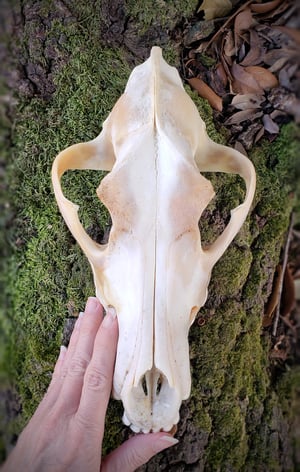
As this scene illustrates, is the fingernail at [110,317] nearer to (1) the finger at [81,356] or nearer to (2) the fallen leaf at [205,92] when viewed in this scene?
(1) the finger at [81,356]

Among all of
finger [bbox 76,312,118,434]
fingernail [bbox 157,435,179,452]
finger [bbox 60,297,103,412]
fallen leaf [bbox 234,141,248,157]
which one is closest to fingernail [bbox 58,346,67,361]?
finger [bbox 60,297,103,412]

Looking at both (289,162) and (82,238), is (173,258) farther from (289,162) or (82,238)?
(289,162)

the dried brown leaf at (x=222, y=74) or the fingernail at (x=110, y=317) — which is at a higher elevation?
the dried brown leaf at (x=222, y=74)

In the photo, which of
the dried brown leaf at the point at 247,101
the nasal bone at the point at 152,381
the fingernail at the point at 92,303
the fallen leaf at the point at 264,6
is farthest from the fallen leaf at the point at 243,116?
the nasal bone at the point at 152,381

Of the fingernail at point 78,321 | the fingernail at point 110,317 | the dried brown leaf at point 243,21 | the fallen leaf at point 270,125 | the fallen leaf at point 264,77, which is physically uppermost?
the dried brown leaf at point 243,21

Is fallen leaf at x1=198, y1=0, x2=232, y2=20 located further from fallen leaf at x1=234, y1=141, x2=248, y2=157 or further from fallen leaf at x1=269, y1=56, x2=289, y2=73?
fallen leaf at x1=234, y1=141, x2=248, y2=157

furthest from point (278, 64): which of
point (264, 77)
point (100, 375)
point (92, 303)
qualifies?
point (100, 375)

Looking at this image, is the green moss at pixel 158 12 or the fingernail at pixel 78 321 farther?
the green moss at pixel 158 12
